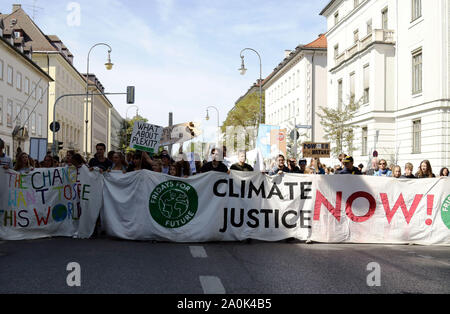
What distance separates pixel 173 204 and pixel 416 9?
84.2 feet

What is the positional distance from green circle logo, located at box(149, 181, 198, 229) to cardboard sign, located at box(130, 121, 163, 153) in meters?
2.97

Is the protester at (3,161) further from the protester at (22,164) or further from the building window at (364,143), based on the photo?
the building window at (364,143)

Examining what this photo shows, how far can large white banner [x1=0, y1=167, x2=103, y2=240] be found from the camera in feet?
36.9

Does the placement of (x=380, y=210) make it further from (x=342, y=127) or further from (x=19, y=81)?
(x=19, y=81)

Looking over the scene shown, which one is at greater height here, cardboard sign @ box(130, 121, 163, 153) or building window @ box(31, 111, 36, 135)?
building window @ box(31, 111, 36, 135)

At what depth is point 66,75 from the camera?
74.2 m

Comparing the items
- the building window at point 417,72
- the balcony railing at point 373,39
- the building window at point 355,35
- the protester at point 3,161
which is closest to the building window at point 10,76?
the balcony railing at point 373,39

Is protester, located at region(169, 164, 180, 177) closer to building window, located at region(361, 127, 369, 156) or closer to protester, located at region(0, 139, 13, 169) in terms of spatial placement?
protester, located at region(0, 139, 13, 169)

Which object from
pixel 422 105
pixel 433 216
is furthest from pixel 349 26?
pixel 433 216

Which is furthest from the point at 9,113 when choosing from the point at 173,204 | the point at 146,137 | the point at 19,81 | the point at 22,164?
the point at 173,204

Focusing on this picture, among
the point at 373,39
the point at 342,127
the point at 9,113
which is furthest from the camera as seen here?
the point at 9,113

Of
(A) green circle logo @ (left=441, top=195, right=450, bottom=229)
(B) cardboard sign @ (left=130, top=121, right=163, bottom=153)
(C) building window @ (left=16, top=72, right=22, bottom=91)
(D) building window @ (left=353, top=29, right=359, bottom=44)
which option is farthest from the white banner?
(C) building window @ (left=16, top=72, right=22, bottom=91)

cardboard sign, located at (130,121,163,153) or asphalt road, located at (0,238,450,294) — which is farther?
cardboard sign, located at (130,121,163,153)

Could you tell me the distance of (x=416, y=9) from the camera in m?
31.9
